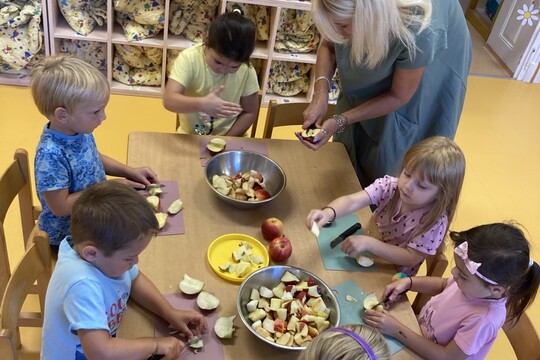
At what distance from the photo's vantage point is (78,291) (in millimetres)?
1195

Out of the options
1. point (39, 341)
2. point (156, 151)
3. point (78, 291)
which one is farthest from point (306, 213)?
point (39, 341)

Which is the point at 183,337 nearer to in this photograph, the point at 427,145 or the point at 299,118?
the point at 427,145

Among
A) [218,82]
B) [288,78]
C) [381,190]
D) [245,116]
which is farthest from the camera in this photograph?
[288,78]

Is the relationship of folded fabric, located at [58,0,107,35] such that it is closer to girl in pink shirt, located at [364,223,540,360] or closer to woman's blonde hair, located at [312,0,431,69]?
woman's blonde hair, located at [312,0,431,69]

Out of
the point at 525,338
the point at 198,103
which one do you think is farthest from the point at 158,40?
the point at 525,338

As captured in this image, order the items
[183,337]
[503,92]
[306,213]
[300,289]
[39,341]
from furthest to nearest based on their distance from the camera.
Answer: [503,92] < [39,341] < [306,213] < [300,289] < [183,337]

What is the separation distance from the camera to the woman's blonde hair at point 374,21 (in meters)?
1.66

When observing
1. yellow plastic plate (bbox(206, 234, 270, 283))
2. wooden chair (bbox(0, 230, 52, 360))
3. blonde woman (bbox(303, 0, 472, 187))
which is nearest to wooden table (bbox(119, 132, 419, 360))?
yellow plastic plate (bbox(206, 234, 270, 283))

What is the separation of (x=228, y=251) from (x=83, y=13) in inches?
99.9

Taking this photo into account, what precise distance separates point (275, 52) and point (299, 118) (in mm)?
1507

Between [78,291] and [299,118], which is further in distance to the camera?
[299,118]

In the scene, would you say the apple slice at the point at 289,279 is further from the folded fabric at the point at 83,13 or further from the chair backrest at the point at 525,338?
the folded fabric at the point at 83,13

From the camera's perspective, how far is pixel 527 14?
14.7ft

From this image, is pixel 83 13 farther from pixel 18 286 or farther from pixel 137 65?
pixel 18 286
